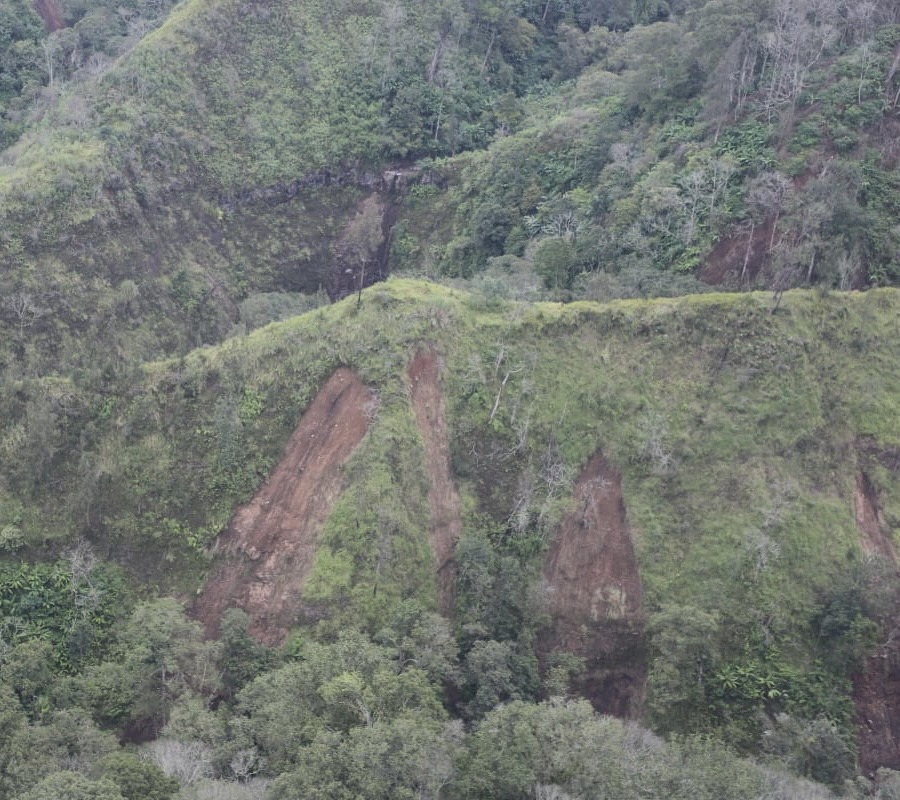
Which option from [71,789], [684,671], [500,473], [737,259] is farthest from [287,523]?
[737,259]

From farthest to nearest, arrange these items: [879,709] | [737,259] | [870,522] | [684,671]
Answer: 1. [737,259]
2. [870,522]
3. [684,671]
4. [879,709]

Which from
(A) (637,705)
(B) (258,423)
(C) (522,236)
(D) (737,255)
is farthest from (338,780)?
(C) (522,236)

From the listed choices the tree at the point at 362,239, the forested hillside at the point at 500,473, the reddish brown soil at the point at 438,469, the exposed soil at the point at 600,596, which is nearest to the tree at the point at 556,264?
the forested hillside at the point at 500,473

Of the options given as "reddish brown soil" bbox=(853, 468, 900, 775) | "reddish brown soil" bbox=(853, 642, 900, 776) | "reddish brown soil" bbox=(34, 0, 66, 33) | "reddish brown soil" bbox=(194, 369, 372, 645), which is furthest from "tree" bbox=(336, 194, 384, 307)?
"reddish brown soil" bbox=(853, 642, 900, 776)

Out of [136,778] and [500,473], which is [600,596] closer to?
[500,473]

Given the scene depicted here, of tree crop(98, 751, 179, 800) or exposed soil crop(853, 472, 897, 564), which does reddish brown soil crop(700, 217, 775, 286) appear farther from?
tree crop(98, 751, 179, 800)

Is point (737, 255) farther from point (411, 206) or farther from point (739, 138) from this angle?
point (411, 206)

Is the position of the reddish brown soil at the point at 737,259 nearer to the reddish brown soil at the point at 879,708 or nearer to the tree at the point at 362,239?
the reddish brown soil at the point at 879,708
